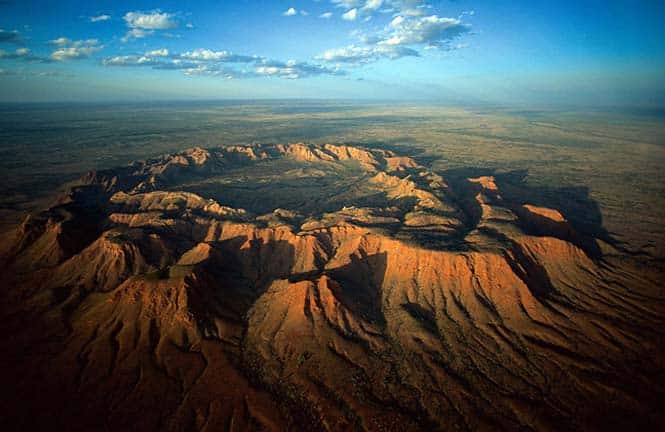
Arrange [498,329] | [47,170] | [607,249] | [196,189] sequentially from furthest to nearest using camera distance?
[47,170] < [196,189] < [607,249] < [498,329]

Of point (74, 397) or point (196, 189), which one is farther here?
point (196, 189)

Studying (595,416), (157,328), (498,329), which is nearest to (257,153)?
(157,328)

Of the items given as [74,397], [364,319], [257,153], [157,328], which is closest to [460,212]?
[364,319]

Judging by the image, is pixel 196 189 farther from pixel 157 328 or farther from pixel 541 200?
pixel 541 200

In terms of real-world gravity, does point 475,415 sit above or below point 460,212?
below

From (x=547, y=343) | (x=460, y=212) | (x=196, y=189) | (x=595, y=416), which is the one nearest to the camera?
(x=595, y=416)

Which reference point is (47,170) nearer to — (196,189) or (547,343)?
(196,189)
